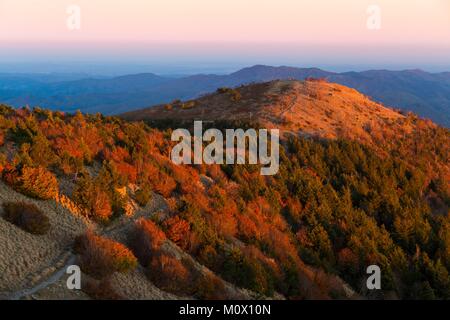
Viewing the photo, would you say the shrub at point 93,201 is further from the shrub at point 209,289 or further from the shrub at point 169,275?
the shrub at point 209,289

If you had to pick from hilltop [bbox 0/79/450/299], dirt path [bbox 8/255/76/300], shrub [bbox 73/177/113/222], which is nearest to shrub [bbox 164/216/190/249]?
hilltop [bbox 0/79/450/299]

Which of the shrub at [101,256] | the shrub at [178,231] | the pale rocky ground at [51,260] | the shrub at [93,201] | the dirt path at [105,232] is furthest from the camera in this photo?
the shrub at [178,231]

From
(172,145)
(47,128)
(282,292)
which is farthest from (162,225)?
(172,145)

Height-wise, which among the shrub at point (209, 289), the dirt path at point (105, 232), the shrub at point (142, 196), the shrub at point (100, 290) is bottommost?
the shrub at point (209, 289)

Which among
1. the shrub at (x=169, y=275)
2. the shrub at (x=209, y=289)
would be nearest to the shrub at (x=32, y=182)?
the shrub at (x=169, y=275)

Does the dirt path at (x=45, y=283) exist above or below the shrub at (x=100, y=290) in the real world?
above

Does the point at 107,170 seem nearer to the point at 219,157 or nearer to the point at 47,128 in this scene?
the point at 47,128
